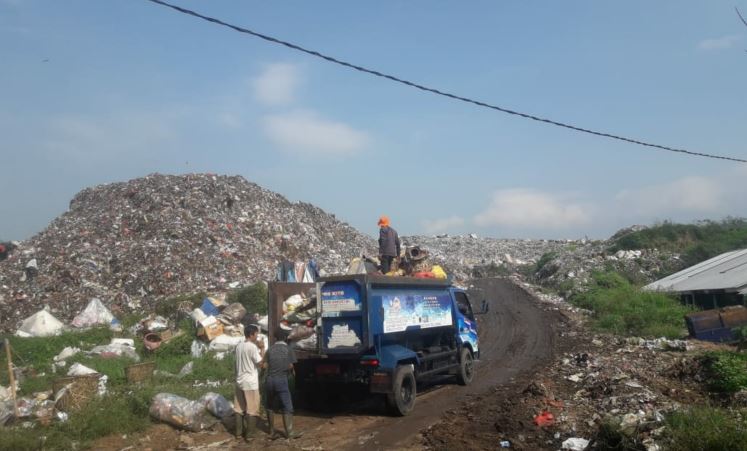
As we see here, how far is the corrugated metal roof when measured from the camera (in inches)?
777

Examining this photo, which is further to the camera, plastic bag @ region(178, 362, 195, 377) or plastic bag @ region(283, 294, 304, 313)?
plastic bag @ region(178, 362, 195, 377)

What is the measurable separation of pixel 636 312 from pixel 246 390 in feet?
51.2

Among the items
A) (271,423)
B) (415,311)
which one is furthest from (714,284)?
(271,423)

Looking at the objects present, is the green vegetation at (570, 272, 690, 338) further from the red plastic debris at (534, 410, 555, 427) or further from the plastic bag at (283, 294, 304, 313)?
the plastic bag at (283, 294, 304, 313)

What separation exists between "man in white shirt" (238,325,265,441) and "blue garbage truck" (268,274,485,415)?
125cm

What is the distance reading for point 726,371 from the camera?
31.1 ft

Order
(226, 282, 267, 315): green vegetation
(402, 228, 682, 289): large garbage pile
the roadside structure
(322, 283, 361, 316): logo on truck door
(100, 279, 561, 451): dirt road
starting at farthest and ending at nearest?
(402, 228, 682, 289): large garbage pile
the roadside structure
(226, 282, 267, 315): green vegetation
(322, 283, 361, 316): logo on truck door
(100, 279, 561, 451): dirt road

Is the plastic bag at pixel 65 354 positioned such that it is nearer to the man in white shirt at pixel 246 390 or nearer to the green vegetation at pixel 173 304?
the green vegetation at pixel 173 304

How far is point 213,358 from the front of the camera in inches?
501

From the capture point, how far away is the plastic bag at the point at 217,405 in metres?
9.05

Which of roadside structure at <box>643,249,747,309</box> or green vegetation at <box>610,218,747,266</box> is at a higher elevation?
green vegetation at <box>610,218,747,266</box>

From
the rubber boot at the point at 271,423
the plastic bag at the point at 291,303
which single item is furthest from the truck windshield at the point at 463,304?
the rubber boot at the point at 271,423

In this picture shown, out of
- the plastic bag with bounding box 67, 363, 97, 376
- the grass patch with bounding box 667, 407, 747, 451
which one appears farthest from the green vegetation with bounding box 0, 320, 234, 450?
the grass patch with bounding box 667, 407, 747, 451

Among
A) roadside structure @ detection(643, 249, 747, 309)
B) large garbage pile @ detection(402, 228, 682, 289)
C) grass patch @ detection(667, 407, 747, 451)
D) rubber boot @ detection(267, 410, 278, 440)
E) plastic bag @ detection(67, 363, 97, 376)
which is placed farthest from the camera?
large garbage pile @ detection(402, 228, 682, 289)
